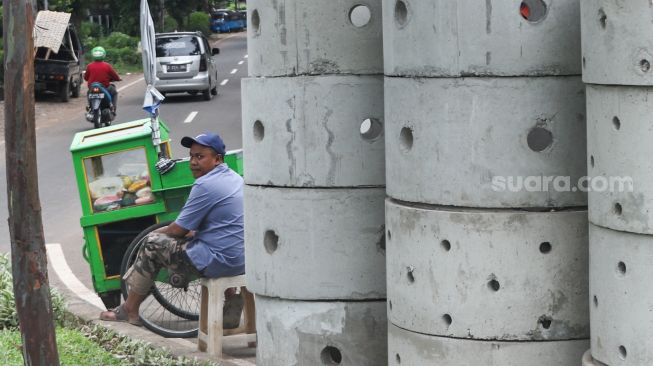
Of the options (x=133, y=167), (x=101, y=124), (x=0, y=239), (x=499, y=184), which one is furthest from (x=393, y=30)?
(x=101, y=124)

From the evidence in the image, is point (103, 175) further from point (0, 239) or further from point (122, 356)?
point (0, 239)

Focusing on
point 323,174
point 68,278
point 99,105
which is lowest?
point 68,278

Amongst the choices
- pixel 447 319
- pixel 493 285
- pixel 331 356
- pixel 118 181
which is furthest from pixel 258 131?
pixel 118 181

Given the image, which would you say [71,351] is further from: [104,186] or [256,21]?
[256,21]

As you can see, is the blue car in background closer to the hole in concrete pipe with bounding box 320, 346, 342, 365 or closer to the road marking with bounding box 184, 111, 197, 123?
the road marking with bounding box 184, 111, 197, 123

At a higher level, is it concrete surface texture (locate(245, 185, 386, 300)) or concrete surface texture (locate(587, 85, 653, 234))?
concrete surface texture (locate(587, 85, 653, 234))

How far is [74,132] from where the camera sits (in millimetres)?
25828

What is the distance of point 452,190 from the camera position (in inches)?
242

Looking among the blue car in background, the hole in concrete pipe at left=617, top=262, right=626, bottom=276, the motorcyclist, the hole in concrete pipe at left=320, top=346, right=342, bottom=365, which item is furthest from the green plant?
the hole in concrete pipe at left=617, top=262, right=626, bottom=276

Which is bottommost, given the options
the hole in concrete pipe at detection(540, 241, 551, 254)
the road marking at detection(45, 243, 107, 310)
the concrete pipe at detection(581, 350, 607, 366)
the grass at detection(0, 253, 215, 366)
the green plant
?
the road marking at detection(45, 243, 107, 310)

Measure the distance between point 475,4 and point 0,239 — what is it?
8.49 metres

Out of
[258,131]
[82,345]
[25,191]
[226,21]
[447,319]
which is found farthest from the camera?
[226,21]

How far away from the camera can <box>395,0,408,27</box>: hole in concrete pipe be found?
20.7ft

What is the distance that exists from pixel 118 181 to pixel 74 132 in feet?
55.0
